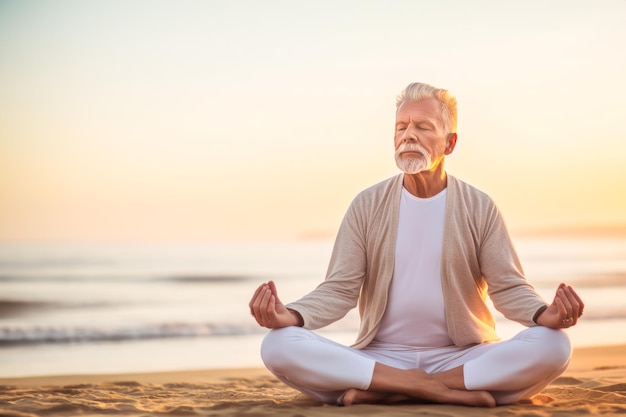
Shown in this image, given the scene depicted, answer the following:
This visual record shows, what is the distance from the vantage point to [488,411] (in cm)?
407

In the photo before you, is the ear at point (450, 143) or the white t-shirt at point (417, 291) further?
the ear at point (450, 143)

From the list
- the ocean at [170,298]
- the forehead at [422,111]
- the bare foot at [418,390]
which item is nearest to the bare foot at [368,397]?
the bare foot at [418,390]

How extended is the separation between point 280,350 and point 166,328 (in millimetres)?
5376

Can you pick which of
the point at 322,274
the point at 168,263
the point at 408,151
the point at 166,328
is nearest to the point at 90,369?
the point at 166,328

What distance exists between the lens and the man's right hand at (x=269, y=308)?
4.12m

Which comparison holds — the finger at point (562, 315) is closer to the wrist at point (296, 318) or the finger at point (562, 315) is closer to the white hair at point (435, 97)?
the white hair at point (435, 97)

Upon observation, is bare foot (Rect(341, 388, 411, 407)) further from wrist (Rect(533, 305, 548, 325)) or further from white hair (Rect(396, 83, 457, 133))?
white hair (Rect(396, 83, 457, 133))

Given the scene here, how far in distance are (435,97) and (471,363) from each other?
1.33 m

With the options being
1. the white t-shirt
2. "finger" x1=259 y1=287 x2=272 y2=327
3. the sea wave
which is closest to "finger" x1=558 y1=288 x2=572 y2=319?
the white t-shirt

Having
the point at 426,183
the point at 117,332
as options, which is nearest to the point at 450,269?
the point at 426,183

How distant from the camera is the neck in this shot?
4.63 metres

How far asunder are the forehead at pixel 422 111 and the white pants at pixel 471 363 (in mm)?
1145

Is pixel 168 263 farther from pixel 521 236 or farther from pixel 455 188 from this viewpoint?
pixel 455 188

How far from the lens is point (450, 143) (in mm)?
4625
